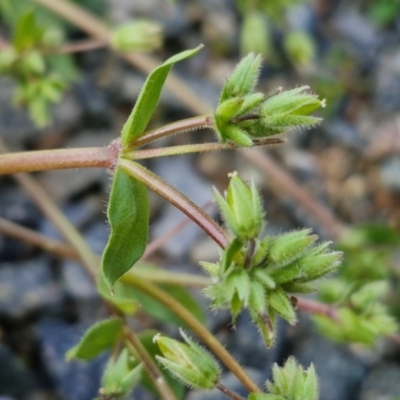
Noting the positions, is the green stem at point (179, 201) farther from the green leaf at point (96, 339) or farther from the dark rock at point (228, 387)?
the dark rock at point (228, 387)

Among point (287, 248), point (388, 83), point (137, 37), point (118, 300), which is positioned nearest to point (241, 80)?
point (287, 248)

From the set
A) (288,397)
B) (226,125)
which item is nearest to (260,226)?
(226,125)

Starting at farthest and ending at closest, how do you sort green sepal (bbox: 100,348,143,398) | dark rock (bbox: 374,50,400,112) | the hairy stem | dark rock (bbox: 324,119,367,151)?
dark rock (bbox: 374,50,400,112), dark rock (bbox: 324,119,367,151), the hairy stem, green sepal (bbox: 100,348,143,398)

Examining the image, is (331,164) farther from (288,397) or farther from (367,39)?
(288,397)

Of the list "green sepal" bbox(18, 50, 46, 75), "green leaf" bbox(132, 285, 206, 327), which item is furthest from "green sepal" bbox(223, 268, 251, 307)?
"green sepal" bbox(18, 50, 46, 75)

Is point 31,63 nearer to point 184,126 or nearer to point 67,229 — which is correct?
point 67,229

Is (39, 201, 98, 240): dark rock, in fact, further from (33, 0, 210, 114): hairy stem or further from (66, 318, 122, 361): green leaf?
(66, 318, 122, 361): green leaf
